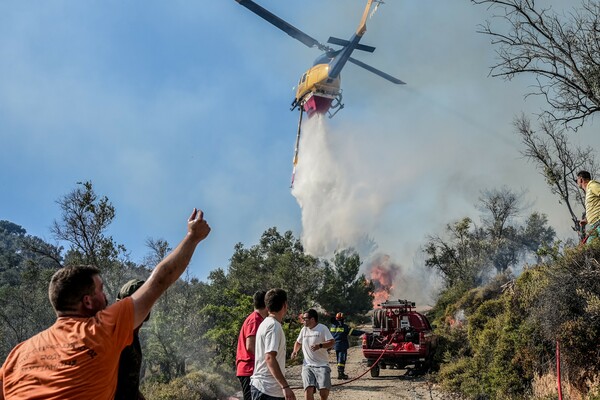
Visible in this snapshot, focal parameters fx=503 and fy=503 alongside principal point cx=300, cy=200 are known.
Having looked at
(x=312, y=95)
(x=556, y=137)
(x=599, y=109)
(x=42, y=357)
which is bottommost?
(x=42, y=357)

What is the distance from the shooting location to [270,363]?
14.5ft

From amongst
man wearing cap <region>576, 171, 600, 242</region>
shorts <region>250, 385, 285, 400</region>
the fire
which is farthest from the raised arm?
the fire

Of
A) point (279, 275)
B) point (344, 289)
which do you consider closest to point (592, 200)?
point (279, 275)

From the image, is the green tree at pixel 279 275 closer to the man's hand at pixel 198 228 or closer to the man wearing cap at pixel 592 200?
the man wearing cap at pixel 592 200

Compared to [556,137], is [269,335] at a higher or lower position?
lower

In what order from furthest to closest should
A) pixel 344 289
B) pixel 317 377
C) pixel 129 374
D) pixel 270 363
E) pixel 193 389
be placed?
pixel 344 289 → pixel 193 389 → pixel 317 377 → pixel 270 363 → pixel 129 374

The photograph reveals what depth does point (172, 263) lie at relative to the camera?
2305mm

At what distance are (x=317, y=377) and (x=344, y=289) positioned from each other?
105 ft

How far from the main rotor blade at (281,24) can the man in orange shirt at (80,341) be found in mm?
35707

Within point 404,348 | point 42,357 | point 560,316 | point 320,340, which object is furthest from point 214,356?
point 42,357

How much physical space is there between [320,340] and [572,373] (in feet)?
11.2

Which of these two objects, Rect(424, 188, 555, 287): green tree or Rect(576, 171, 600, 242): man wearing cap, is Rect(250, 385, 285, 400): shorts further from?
Rect(424, 188, 555, 287): green tree

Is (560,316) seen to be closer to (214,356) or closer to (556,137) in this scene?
(556,137)

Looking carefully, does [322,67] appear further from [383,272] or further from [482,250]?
[383,272]
